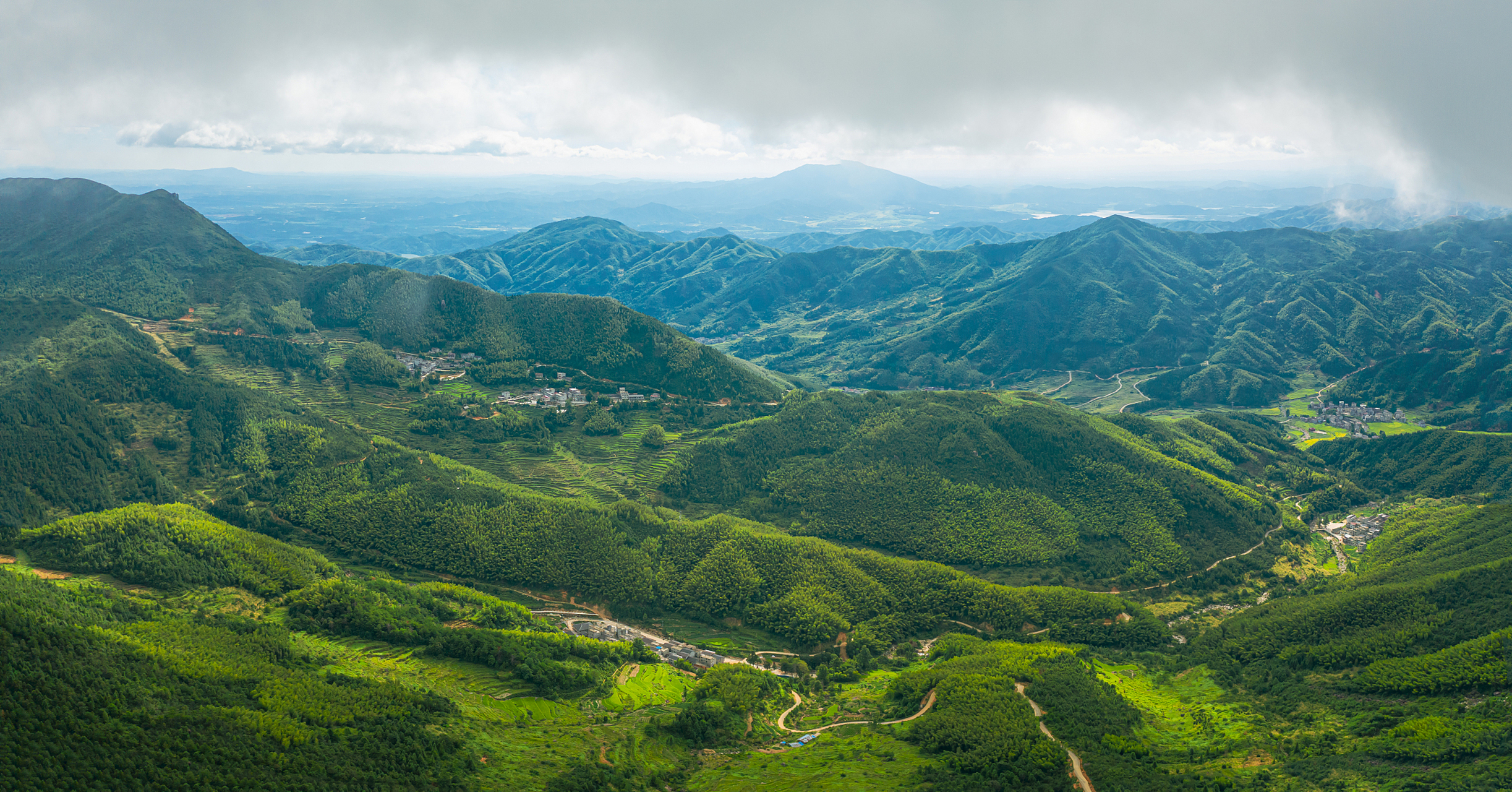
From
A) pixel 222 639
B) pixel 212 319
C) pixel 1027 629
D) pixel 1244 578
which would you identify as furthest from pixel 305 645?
pixel 212 319

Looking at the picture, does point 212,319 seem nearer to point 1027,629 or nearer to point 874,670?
point 874,670

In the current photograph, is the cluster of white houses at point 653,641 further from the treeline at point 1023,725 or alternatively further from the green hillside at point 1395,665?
the green hillside at point 1395,665

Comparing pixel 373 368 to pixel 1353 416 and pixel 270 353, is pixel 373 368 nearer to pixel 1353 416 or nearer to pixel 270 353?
pixel 270 353

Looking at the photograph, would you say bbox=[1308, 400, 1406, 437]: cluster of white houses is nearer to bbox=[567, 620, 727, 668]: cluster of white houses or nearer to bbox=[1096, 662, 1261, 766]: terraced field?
bbox=[1096, 662, 1261, 766]: terraced field

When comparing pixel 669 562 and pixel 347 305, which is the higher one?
pixel 347 305

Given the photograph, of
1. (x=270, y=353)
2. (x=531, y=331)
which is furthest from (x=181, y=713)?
(x=531, y=331)

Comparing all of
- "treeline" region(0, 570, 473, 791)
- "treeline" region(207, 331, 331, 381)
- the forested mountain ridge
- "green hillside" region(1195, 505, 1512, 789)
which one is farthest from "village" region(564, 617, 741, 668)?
"treeline" region(207, 331, 331, 381)
